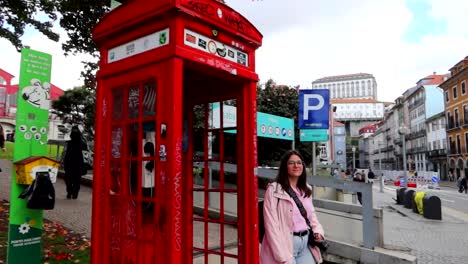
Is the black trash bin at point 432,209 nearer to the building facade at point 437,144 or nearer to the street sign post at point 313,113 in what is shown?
the street sign post at point 313,113

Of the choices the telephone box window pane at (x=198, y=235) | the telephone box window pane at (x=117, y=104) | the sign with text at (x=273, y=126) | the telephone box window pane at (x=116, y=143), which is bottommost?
the telephone box window pane at (x=198, y=235)

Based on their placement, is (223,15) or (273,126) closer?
(223,15)

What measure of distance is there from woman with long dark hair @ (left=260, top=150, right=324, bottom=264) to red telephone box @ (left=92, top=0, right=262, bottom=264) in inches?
13.1

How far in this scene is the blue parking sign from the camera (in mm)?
8624

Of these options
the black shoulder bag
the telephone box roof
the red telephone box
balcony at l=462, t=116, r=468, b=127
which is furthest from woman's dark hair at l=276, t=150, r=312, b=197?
balcony at l=462, t=116, r=468, b=127

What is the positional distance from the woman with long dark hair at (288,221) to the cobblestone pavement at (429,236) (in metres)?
3.38

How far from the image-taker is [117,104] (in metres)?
2.83

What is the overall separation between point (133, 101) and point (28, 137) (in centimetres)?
143

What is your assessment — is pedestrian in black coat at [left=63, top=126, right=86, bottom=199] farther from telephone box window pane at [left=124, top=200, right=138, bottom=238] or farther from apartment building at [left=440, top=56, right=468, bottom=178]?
apartment building at [left=440, top=56, right=468, bottom=178]

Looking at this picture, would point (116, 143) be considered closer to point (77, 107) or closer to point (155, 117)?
point (155, 117)

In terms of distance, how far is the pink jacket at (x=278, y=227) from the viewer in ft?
10.6

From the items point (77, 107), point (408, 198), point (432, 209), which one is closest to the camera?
point (432, 209)

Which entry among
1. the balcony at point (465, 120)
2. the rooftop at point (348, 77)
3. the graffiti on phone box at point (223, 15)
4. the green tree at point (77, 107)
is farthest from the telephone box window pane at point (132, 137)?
the rooftop at point (348, 77)

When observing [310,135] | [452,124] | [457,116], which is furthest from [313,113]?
[452,124]
